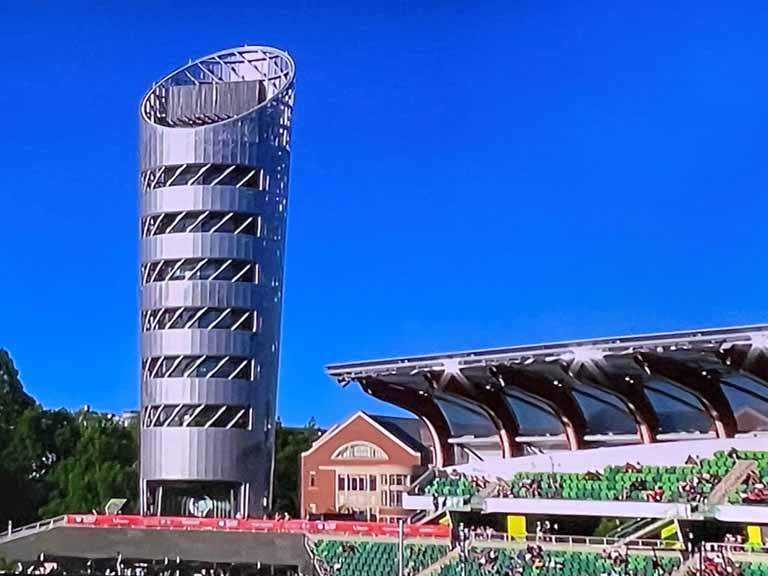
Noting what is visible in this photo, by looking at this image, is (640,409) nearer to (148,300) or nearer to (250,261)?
(250,261)

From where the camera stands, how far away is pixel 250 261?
212 ft

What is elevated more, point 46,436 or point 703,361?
point 46,436

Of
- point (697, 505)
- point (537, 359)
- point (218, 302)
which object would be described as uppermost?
point (218, 302)

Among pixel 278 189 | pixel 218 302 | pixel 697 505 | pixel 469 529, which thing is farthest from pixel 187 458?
pixel 697 505

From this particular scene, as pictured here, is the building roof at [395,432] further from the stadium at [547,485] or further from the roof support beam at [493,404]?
the roof support beam at [493,404]

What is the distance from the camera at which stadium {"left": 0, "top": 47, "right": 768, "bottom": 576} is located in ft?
152

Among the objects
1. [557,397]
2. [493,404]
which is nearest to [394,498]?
[493,404]

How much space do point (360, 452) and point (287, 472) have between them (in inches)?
579

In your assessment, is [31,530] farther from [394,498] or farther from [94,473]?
[394,498]

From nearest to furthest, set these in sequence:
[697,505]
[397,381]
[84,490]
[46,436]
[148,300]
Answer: [697,505] → [397,381] → [148,300] → [84,490] → [46,436]

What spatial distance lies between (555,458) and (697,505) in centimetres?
1513

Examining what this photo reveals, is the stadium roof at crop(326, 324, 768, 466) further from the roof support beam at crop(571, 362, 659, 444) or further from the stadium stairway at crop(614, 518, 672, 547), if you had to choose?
the stadium stairway at crop(614, 518, 672, 547)

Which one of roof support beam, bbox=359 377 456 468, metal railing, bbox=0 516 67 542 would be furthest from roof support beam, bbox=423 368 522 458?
metal railing, bbox=0 516 67 542

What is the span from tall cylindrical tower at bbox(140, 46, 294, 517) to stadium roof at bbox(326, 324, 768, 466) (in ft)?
20.7
